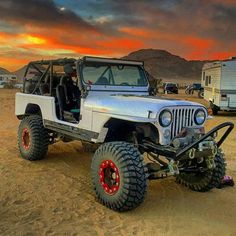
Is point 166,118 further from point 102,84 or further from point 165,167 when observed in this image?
point 102,84

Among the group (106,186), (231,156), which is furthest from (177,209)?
(231,156)

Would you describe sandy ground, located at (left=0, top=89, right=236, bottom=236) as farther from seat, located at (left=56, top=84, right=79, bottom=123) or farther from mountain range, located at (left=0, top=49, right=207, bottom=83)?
mountain range, located at (left=0, top=49, right=207, bottom=83)

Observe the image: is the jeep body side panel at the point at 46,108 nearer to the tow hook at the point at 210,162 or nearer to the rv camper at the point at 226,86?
the tow hook at the point at 210,162

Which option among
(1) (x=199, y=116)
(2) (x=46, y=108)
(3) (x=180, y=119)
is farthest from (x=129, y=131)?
(2) (x=46, y=108)

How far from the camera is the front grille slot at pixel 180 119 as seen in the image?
6.04 meters

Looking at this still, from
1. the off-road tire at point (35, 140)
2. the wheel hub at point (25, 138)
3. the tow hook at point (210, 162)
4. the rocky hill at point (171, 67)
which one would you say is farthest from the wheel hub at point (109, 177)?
the rocky hill at point (171, 67)

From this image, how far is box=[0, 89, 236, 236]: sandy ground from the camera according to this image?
518 cm

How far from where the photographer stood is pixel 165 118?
587 centimetres

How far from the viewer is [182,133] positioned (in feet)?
19.7

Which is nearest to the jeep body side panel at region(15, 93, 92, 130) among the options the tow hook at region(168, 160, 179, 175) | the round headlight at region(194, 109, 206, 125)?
the tow hook at region(168, 160, 179, 175)

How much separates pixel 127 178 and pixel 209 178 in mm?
1758

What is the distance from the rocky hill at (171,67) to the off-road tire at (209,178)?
385ft

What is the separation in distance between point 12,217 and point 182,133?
2605 millimetres

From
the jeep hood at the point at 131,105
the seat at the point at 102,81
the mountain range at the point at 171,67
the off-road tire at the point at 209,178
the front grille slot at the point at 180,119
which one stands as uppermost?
the mountain range at the point at 171,67
